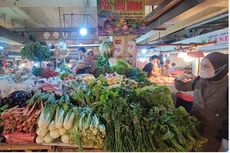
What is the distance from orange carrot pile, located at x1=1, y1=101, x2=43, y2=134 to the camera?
2347 mm

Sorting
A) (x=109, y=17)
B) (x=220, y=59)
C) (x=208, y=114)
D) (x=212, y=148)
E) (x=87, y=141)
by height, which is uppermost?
(x=109, y=17)

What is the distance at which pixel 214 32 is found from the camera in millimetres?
7102

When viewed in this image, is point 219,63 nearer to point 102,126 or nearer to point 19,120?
point 102,126

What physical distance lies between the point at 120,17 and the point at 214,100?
2.50m

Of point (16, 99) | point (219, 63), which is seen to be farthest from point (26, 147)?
point (219, 63)

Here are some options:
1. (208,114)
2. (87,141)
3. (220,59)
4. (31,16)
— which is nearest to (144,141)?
(87,141)

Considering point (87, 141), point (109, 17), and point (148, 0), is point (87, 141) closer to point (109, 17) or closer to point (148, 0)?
point (109, 17)

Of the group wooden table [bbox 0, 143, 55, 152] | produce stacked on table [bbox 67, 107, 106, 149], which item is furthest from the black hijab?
wooden table [bbox 0, 143, 55, 152]

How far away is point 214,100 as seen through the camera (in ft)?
7.76

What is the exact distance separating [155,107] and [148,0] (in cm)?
263

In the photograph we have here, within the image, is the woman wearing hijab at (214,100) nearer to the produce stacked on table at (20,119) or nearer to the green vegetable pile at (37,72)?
the produce stacked on table at (20,119)

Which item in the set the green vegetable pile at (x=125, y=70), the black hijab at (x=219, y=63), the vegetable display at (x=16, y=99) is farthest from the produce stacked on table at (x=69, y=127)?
the green vegetable pile at (x=125, y=70)

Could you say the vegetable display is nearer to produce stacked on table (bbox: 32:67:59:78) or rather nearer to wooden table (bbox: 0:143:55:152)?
wooden table (bbox: 0:143:55:152)

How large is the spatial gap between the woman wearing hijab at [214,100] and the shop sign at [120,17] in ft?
7.13
